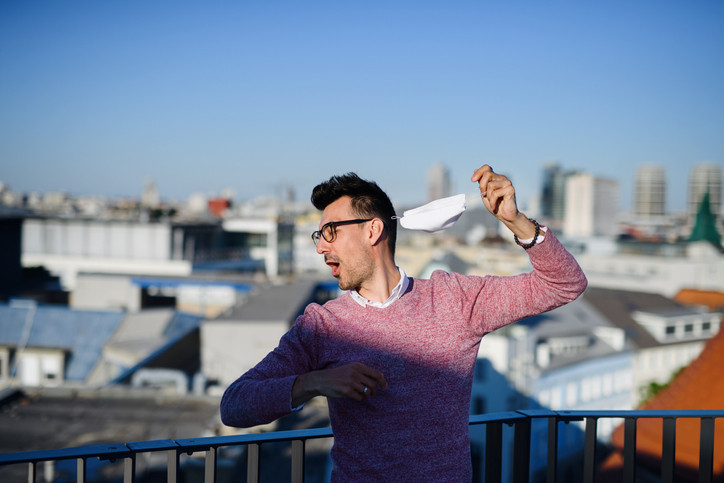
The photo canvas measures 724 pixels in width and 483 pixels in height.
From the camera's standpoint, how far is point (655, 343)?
132ft

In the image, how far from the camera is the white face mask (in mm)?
2293

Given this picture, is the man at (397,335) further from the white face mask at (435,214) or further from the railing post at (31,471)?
the railing post at (31,471)

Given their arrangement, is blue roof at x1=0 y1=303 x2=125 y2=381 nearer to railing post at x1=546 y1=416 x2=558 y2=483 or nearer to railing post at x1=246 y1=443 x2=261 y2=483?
railing post at x1=246 y1=443 x2=261 y2=483

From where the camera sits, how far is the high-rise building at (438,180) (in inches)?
6398

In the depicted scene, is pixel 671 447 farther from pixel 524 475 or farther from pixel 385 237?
pixel 385 237

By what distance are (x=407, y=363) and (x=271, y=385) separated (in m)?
0.48

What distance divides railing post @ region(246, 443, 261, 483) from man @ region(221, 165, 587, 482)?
0.55m

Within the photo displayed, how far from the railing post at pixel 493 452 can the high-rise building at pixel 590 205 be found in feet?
430

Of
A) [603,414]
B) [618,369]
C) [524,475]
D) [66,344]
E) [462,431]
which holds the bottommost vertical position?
[618,369]

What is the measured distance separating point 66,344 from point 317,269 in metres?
50.1

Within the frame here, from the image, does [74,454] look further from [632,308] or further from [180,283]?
[632,308]

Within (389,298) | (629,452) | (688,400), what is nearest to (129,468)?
(389,298)

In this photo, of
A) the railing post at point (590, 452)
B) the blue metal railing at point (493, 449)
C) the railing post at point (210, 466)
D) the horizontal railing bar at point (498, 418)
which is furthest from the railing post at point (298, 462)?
the railing post at point (590, 452)

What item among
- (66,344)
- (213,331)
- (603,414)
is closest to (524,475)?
(603,414)
